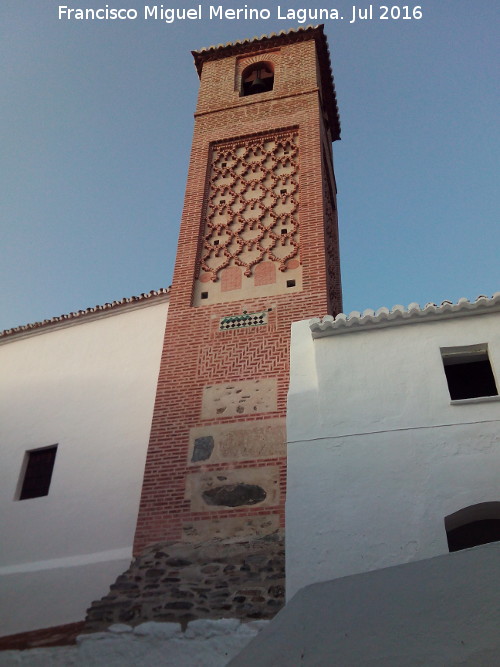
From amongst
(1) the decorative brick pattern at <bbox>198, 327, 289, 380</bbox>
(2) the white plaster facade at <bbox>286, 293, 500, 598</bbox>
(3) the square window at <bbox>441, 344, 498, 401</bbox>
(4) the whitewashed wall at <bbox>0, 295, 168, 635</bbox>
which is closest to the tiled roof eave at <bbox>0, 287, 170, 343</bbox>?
(4) the whitewashed wall at <bbox>0, 295, 168, 635</bbox>

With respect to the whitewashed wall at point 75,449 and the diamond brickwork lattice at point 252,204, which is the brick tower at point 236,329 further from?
the whitewashed wall at point 75,449

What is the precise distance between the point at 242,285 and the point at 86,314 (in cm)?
256

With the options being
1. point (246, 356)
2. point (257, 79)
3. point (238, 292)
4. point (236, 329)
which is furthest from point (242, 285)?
point (257, 79)

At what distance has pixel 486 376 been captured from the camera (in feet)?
21.5

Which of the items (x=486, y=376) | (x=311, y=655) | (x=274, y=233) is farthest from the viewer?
(x=274, y=233)

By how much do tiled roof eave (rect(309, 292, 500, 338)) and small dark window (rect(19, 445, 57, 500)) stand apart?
Result: 413cm

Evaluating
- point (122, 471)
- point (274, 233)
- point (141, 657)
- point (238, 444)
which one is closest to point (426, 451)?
point (238, 444)

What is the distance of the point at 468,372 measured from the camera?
6629mm

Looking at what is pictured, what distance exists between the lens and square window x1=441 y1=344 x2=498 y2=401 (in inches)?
255

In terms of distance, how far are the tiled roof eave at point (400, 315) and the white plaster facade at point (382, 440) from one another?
0.03 ft

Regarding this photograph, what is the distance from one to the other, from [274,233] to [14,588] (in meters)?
5.83

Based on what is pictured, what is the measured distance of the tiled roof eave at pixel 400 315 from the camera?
660cm

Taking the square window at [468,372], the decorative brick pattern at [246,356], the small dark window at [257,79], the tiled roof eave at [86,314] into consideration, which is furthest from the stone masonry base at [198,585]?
the small dark window at [257,79]

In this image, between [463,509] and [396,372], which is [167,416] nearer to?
[396,372]
